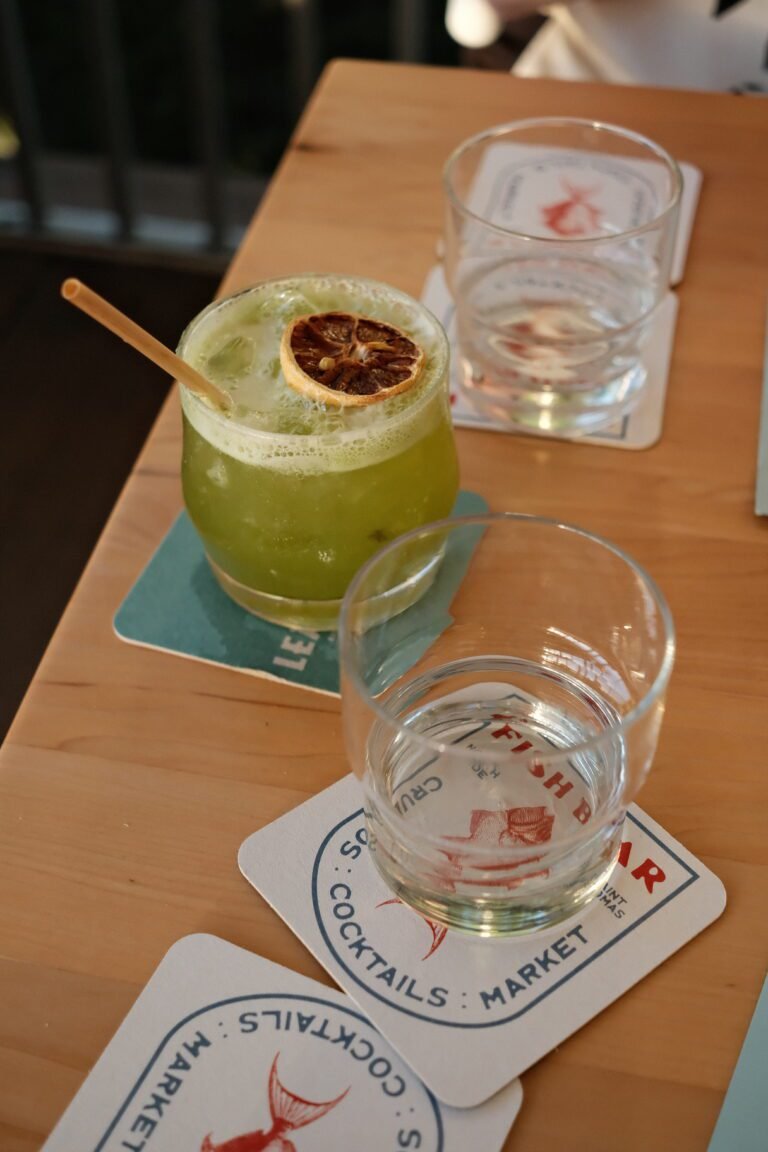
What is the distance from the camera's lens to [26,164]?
2.41 m

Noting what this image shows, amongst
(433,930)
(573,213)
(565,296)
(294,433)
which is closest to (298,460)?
(294,433)

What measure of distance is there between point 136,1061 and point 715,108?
1.09 m

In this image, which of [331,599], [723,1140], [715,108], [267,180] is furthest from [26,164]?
[723,1140]

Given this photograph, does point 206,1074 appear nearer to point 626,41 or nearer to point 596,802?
point 596,802

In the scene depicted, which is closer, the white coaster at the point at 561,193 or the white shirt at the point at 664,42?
the white coaster at the point at 561,193

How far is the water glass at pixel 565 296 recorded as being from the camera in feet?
3.19

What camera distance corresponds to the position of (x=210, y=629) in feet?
2.75

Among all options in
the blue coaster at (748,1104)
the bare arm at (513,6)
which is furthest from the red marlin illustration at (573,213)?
the blue coaster at (748,1104)

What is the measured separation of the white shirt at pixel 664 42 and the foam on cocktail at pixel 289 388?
34.0 inches

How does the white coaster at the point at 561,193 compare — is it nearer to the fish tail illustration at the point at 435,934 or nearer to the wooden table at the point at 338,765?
the wooden table at the point at 338,765

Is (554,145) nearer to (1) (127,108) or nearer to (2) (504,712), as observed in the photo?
(2) (504,712)

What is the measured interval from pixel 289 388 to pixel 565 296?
355 millimetres

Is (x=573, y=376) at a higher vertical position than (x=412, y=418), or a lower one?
lower

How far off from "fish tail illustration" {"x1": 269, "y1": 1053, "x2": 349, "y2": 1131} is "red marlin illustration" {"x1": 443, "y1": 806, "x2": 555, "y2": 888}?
15cm
